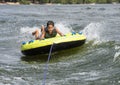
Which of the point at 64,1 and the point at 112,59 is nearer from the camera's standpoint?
the point at 112,59

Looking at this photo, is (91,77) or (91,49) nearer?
(91,77)

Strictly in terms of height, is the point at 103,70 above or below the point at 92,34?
above

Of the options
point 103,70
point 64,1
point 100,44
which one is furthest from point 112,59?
point 64,1

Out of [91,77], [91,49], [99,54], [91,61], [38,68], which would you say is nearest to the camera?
[91,77]

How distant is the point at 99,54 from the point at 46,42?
187 cm

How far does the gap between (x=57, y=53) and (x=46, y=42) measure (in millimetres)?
968

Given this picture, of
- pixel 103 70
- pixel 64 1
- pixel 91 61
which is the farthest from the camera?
pixel 64 1

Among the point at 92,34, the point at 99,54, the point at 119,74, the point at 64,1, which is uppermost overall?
the point at 119,74

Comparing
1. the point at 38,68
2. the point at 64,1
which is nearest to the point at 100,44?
the point at 38,68

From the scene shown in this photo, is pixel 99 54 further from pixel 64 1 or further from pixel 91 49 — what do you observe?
pixel 64 1

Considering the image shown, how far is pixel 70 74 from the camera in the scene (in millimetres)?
9805

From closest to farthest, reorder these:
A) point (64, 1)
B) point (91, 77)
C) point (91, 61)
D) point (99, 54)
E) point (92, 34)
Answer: point (91, 77)
point (91, 61)
point (99, 54)
point (92, 34)
point (64, 1)

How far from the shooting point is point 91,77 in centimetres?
923

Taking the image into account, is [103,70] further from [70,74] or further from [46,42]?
[46,42]
